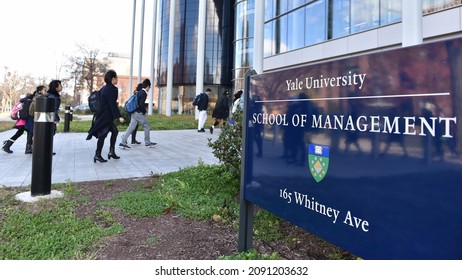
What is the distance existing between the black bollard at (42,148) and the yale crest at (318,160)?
144 inches

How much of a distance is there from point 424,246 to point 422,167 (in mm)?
334

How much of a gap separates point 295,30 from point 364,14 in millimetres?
5563

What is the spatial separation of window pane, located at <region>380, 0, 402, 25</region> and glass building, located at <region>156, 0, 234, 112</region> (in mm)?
30340

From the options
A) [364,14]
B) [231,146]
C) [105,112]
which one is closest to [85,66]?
[364,14]

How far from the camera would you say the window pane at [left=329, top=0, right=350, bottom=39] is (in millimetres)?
16922

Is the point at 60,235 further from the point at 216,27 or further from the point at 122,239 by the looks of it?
the point at 216,27

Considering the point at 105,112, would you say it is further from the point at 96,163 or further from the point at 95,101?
the point at 96,163

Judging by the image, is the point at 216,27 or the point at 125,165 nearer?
the point at 125,165

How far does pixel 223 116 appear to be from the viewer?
1434 centimetres

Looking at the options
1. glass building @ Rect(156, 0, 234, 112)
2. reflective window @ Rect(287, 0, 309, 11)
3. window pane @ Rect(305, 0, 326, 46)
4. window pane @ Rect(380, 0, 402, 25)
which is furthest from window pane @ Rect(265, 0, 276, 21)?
glass building @ Rect(156, 0, 234, 112)

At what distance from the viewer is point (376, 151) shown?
159cm

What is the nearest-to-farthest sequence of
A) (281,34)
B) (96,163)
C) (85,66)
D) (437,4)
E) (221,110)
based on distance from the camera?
(96,163) < (437,4) < (221,110) < (281,34) < (85,66)

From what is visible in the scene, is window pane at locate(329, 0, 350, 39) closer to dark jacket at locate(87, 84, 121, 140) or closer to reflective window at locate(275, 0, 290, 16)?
reflective window at locate(275, 0, 290, 16)

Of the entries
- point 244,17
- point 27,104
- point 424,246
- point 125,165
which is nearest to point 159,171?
point 125,165
